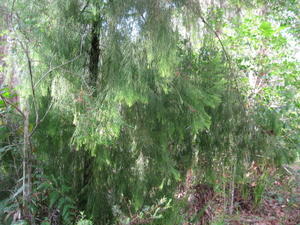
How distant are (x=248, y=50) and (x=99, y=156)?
3.27 metres

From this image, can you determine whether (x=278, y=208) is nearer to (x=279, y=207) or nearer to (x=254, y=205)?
(x=279, y=207)

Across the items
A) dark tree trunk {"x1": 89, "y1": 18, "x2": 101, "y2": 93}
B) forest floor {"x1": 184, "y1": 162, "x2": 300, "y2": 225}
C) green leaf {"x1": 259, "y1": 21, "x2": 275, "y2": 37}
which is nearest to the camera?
dark tree trunk {"x1": 89, "y1": 18, "x2": 101, "y2": 93}

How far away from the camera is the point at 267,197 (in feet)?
15.6

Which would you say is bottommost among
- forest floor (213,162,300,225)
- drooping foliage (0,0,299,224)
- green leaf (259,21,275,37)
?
forest floor (213,162,300,225)

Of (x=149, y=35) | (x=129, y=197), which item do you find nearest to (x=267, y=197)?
(x=129, y=197)

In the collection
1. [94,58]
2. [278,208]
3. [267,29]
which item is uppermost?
[267,29]

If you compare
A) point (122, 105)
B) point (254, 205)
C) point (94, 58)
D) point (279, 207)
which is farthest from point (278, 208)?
point (94, 58)

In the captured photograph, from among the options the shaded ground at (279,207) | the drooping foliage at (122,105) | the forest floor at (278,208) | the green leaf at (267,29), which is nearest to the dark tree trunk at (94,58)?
the drooping foliage at (122,105)

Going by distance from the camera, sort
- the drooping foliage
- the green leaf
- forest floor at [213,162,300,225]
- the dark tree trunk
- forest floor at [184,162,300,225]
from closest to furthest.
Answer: the drooping foliage
the dark tree trunk
the green leaf
forest floor at [184,162,300,225]
forest floor at [213,162,300,225]

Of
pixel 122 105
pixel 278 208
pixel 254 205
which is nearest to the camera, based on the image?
pixel 122 105

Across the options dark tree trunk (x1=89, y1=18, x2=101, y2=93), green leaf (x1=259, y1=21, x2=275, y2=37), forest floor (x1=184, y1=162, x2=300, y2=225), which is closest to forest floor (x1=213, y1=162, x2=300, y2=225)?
forest floor (x1=184, y1=162, x2=300, y2=225)

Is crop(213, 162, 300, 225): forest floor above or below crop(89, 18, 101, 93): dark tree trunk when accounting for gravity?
below

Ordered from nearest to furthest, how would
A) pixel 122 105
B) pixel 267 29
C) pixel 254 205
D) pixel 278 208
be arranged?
pixel 122 105, pixel 267 29, pixel 254 205, pixel 278 208

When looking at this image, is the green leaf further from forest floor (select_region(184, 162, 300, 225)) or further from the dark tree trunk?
the dark tree trunk
